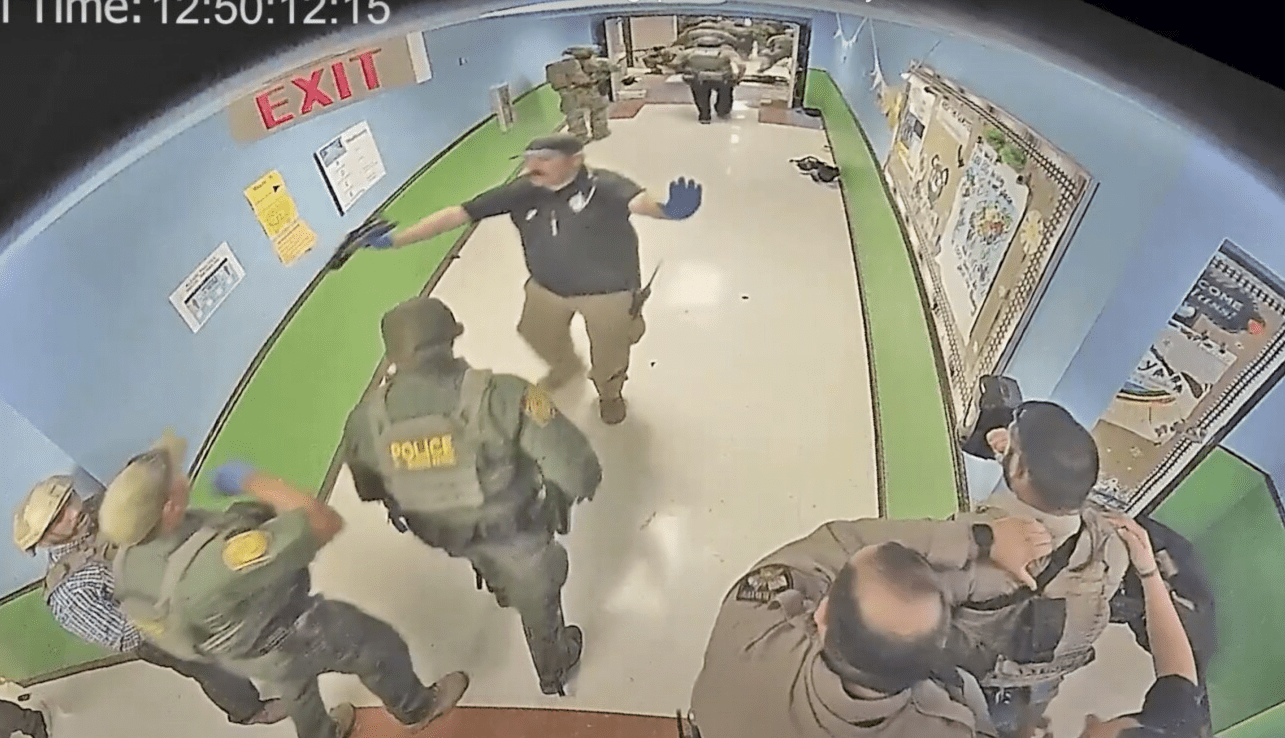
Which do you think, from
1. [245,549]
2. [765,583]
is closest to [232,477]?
[245,549]

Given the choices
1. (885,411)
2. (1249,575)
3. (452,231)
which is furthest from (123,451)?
(1249,575)

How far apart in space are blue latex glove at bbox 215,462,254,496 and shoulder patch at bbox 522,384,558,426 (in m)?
0.14

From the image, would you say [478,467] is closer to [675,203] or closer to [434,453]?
[434,453]

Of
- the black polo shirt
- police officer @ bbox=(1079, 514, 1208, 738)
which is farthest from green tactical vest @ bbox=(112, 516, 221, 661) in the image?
police officer @ bbox=(1079, 514, 1208, 738)

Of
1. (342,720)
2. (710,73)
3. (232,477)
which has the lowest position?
(342,720)

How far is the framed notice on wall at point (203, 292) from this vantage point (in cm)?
63

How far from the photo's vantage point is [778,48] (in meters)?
0.70

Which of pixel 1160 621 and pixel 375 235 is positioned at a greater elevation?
pixel 375 235

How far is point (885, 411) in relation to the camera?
658 millimetres

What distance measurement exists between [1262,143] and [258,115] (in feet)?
1.73

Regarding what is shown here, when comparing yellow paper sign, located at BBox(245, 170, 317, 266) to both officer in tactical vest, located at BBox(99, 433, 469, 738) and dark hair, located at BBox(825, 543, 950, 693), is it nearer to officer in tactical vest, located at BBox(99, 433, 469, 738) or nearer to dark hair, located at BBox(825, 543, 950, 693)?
officer in tactical vest, located at BBox(99, 433, 469, 738)

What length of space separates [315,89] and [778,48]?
0.26 m

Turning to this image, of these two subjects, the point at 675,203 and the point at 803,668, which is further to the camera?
the point at 675,203

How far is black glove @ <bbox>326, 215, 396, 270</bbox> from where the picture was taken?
655mm
